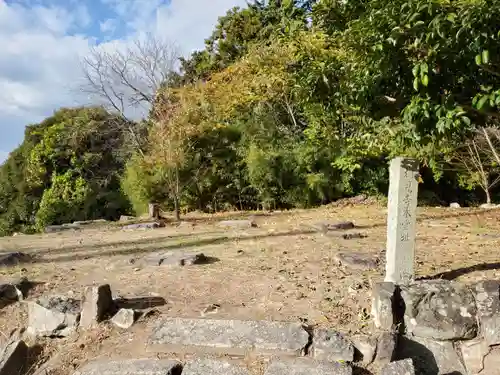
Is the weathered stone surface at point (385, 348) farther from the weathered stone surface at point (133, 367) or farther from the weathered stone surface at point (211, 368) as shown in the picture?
the weathered stone surface at point (133, 367)

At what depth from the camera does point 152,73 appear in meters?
14.1

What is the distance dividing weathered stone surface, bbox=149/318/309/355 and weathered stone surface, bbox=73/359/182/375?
0.72ft

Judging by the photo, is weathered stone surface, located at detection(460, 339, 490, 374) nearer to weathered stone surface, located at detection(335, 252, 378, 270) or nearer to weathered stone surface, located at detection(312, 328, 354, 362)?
weathered stone surface, located at detection(312, 328, 354, 362)

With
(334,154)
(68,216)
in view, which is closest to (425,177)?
(334,154)

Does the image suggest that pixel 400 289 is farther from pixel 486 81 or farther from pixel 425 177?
pixel 425 177

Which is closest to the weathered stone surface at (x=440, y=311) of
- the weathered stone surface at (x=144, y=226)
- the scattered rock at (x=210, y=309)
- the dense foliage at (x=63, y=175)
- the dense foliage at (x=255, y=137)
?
the dense foliage at (x=255, y=137)

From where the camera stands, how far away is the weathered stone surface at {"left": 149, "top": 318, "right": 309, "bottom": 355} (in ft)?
10.8

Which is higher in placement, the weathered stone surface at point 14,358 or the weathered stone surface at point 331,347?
the weathered stone surface at point 331,347

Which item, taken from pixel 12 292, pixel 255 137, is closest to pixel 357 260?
pixel 12 292

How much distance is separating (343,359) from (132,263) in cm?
338

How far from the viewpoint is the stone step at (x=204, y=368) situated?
300cm

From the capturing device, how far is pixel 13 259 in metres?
5.84

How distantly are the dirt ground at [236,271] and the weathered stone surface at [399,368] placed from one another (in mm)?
587

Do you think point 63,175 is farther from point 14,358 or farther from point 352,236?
point 14,358
